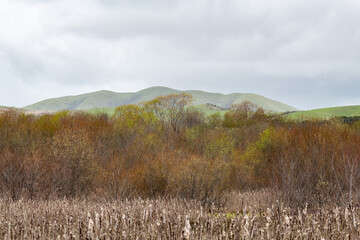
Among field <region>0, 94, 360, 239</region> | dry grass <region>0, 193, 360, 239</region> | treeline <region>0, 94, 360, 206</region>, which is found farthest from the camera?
treeline <region>0, 94, 360, 206</region>

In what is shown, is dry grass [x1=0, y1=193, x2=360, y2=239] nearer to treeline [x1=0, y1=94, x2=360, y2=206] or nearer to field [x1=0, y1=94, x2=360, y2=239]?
field [x1=0, y1=94, x2=360, y2=239]

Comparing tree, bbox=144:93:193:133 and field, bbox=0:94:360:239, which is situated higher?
tree, bbox=144:93:193:133

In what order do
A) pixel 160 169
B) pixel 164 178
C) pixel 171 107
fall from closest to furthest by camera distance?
pixel 164 178 → pixel 160 169 → pixel 171 107

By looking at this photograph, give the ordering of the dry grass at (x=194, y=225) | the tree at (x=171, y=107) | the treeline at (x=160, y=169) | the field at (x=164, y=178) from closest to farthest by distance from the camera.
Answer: the dry grass at (x=194, y=225), the field at (x=164, y=178), the treeline at (x=160, y=169), the tree at (x=171, y=107)

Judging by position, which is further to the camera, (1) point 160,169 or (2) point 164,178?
(1) point 160,169

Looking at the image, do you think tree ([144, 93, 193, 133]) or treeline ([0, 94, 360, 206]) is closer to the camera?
treeline ([0, 94, 360, 206])

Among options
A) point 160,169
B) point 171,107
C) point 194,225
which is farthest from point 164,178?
point 171,107

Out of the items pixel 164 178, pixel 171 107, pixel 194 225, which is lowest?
pixel 164 178

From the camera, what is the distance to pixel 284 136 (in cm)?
1892

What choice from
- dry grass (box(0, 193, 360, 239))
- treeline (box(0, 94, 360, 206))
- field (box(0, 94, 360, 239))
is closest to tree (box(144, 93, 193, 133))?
treeline (box(0, 94, 360, 206))

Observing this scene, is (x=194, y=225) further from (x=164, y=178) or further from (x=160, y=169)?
(x=160, y=169)

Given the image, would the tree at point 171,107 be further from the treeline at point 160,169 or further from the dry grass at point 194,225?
the dry grass at point 194,225

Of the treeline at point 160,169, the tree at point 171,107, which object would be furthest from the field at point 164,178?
the tree at point 171,107

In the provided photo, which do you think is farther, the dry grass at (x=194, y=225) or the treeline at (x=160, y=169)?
the treeline at (x=160, y=169)
